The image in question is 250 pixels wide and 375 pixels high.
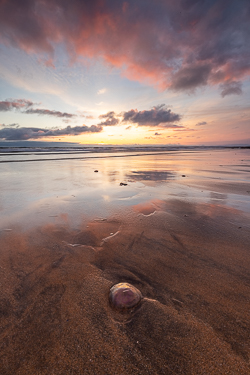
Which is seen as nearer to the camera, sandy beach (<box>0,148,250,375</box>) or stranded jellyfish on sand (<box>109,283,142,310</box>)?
sandy beach (<box>0,148,250,375</box>)

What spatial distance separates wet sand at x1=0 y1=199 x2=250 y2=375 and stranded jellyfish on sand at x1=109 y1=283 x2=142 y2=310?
0.21 feet

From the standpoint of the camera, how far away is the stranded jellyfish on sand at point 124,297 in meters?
1.68

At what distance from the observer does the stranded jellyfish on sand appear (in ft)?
5.50

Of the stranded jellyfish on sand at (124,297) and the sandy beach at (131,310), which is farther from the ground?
the stranded jellyfish on sand at (124,297)

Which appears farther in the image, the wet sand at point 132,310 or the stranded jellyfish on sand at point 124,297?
the stranded jellyfish on sand at point 124,297

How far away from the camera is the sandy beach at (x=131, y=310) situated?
1289 mm

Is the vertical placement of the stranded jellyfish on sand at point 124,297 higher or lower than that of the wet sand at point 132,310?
higher

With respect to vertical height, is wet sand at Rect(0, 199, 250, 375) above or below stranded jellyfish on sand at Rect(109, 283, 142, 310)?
below

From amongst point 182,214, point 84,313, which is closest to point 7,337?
point 84,313

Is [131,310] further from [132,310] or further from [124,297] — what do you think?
[124,297]

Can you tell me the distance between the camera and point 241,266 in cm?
225

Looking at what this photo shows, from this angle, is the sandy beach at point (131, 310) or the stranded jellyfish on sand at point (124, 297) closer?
the sandy beach at point (131, 310)

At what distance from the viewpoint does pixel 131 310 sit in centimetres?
166

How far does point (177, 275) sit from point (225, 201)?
3580mm
